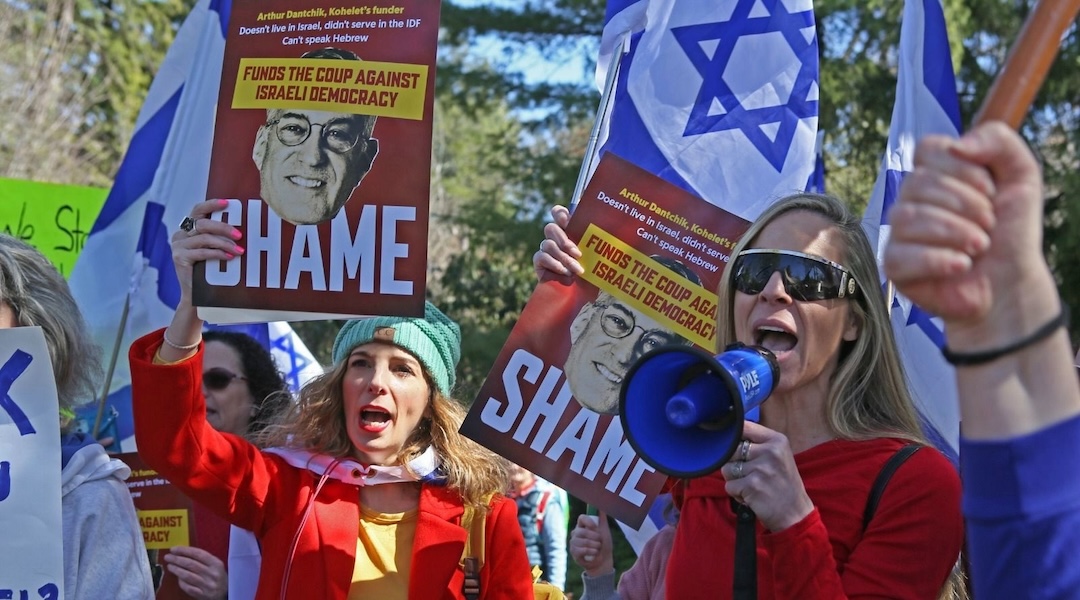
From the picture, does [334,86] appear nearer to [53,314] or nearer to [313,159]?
[313,159]

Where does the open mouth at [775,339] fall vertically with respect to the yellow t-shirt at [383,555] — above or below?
above

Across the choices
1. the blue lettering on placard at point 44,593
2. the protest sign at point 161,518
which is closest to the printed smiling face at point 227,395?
the protest sign at point 161,518

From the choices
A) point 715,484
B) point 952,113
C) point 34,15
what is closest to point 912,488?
point 715,484

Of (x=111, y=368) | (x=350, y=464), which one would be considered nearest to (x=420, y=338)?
(x=350, y=464)

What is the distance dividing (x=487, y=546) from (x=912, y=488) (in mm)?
1287

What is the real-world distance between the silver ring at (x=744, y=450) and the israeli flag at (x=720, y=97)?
182 centimetres

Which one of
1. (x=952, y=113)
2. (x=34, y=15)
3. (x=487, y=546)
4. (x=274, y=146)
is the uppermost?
(x=34, y=15)

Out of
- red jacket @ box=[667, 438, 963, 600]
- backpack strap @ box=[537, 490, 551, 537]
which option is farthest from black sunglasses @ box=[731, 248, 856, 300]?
backpack strap @ box=[537, 490, 551, 537]

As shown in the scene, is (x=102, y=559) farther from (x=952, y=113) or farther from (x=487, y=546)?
(x=952, y=113)

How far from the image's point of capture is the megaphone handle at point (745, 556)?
2061mm

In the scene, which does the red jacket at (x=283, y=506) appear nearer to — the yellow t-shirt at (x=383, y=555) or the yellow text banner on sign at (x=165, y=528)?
the yellow t-shirt at (x=383, y=555)

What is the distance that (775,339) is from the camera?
7.80 feet

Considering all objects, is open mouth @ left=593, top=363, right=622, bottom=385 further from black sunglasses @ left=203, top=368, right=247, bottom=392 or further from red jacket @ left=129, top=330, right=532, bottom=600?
black sunglasses @ left=203, top=368, right=247, bottom=392

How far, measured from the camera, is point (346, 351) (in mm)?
3434
